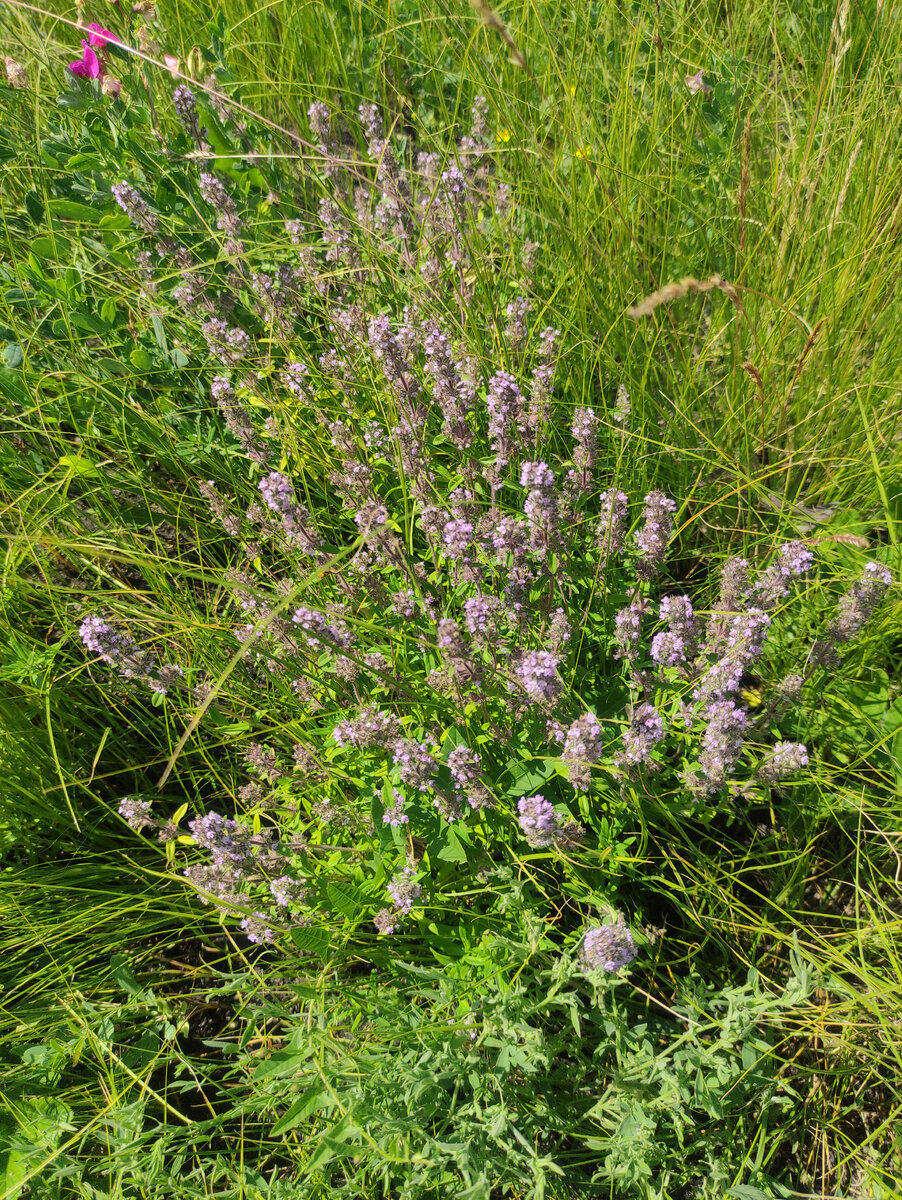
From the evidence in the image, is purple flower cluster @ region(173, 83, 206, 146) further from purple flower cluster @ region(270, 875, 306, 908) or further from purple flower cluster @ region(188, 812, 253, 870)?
purple flower cluster @ region(270, 875, 306, 908)

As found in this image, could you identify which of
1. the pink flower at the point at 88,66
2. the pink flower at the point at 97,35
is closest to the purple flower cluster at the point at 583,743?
the pink flower at the point at 97,35

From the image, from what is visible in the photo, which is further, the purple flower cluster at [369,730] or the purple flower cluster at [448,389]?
the purple flower cluster at [448,389]

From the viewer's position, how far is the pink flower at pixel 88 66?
341 cm

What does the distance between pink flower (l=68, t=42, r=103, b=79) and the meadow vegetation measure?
0.09 metres

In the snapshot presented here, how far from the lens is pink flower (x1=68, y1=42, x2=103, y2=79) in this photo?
341 cm

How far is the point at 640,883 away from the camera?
2.91 metres

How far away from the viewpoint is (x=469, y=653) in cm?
250

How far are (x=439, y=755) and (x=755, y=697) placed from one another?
129 centimetres

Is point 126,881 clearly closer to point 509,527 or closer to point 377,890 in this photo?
point 377,890

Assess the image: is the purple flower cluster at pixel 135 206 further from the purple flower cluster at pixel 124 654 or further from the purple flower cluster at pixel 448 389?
the purple flower cluster at pixel 124 654

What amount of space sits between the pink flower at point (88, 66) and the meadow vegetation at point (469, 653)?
9cm

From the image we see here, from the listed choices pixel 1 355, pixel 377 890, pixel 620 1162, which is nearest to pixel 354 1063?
pixel 377 890

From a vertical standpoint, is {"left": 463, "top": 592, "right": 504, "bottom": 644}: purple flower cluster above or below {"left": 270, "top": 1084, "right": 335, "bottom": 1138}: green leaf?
above

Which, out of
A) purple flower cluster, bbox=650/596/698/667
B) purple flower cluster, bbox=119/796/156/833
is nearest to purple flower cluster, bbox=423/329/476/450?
purple flower cluster, bbox=650/596/698/667
